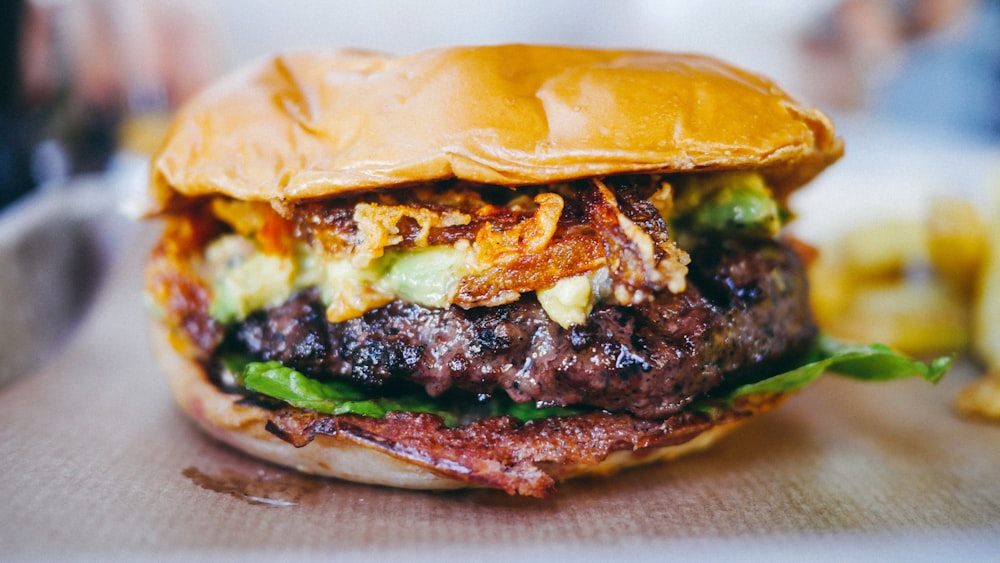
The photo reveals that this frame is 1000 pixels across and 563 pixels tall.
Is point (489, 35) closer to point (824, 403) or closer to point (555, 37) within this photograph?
point (555, 37)

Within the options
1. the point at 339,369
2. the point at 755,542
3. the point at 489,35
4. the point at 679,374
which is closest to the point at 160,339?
the point at 339,369

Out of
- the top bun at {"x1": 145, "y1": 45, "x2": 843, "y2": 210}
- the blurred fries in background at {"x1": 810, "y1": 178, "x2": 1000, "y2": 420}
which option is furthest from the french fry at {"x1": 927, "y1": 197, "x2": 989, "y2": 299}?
the top bun at {"x1": 145, "y1": 45, "x2": 843, "y2": 210}

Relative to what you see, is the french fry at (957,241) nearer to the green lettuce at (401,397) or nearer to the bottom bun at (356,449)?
the green lettuce at (401,397)

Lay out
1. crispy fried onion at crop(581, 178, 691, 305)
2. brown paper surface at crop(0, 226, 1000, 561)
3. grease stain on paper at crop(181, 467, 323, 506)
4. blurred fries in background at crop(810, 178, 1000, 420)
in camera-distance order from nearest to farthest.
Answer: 1. brown paper surface at crop(0, 226, 1000, 561)
2. crispy fried onion at crop(581, 178, 691, 305)
3. grease stain on paper at crop(181, 467, 323, 506)
4. blurred fries in background at crop(810, 178, 1000, 420)

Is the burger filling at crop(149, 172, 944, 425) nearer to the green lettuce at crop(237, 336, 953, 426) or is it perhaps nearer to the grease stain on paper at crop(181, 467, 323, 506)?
the green lettuce at crop(237, 336, 953, 426)

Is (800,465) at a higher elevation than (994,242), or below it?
below

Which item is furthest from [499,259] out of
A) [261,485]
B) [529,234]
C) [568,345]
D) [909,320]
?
[909,320]

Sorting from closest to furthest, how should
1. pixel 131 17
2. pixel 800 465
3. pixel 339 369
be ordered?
pixel 339 369, pixel 800 465, pixel 131 17
